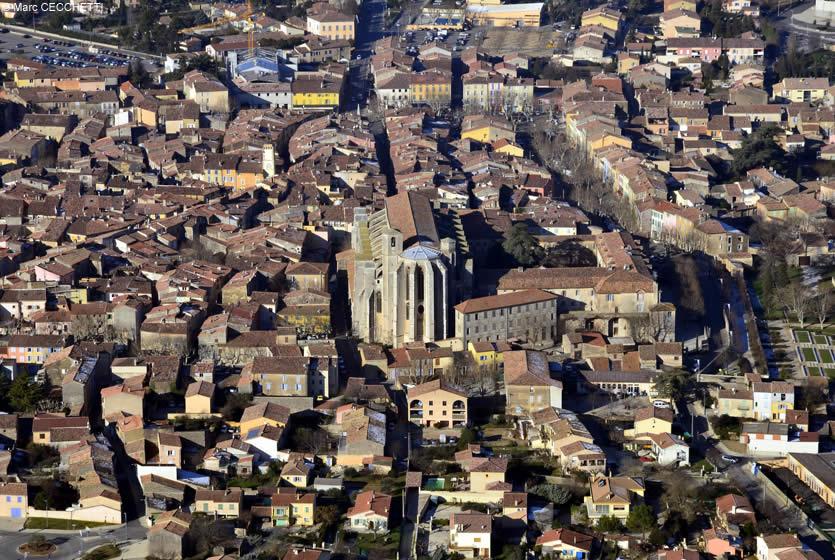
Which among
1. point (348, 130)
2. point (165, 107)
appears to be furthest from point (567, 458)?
point (165, 107)

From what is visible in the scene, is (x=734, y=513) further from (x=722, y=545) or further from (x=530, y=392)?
(x=530, y=392)

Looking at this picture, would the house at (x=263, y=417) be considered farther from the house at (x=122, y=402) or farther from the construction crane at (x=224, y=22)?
the construction crane at (x=224, y=22)

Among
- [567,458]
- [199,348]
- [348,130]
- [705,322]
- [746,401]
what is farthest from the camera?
[348,130]

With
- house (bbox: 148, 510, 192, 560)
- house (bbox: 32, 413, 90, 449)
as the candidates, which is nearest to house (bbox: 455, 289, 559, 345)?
house (bbox: 32, 413, 90, 449)

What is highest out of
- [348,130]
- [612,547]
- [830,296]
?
[348,130]

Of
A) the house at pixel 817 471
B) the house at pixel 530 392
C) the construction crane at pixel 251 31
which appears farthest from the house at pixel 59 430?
the construction crane at pixel 251 31

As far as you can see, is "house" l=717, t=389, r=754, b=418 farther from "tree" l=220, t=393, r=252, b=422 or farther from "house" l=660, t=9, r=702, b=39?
"house" l=660, t=9, r=702, b=39

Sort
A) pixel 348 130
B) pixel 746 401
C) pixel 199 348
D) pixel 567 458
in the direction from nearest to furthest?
pixel 567 458 < pixel 746 401 < pixel 199 348 < pixel 348 130

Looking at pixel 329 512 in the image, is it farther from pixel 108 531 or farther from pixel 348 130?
pixel 348 130

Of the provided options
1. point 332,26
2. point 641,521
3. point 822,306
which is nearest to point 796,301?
point 822,306
